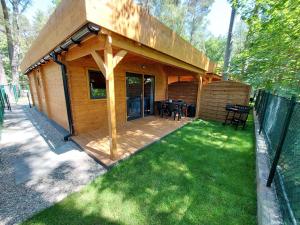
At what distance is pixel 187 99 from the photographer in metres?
7.76

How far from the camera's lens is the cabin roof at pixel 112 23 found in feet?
7.27

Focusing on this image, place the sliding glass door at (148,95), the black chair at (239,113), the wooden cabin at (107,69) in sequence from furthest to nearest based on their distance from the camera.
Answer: the sliding glass door at (148,95) < the black chair at (239,113) < the wooden cabin at (107,69)

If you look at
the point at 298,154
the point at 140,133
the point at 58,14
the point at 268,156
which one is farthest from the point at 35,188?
the point at 268,156

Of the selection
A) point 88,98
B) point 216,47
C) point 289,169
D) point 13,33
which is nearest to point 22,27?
point 13,33

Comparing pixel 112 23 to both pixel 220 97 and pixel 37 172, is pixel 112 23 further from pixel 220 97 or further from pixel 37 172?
pixel 220 97

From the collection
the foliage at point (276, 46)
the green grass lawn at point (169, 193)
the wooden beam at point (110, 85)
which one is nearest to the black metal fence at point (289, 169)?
the green grass lawn at point (169, 193)

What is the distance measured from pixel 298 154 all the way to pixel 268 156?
156 cm

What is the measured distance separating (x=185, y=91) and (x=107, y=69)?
19.5ft

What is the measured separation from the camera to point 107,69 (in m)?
2.61

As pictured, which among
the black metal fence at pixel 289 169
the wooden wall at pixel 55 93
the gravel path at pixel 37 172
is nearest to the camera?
the black metal fence at pixel 289 169

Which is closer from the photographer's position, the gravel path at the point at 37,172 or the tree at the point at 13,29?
the gravel path at the point at 37,172

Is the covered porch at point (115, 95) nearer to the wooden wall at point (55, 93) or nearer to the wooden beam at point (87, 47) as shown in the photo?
the wooden beam at point (87, 47)

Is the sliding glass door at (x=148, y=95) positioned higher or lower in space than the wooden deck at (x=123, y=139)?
higher

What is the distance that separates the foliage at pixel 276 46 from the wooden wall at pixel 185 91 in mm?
2507
